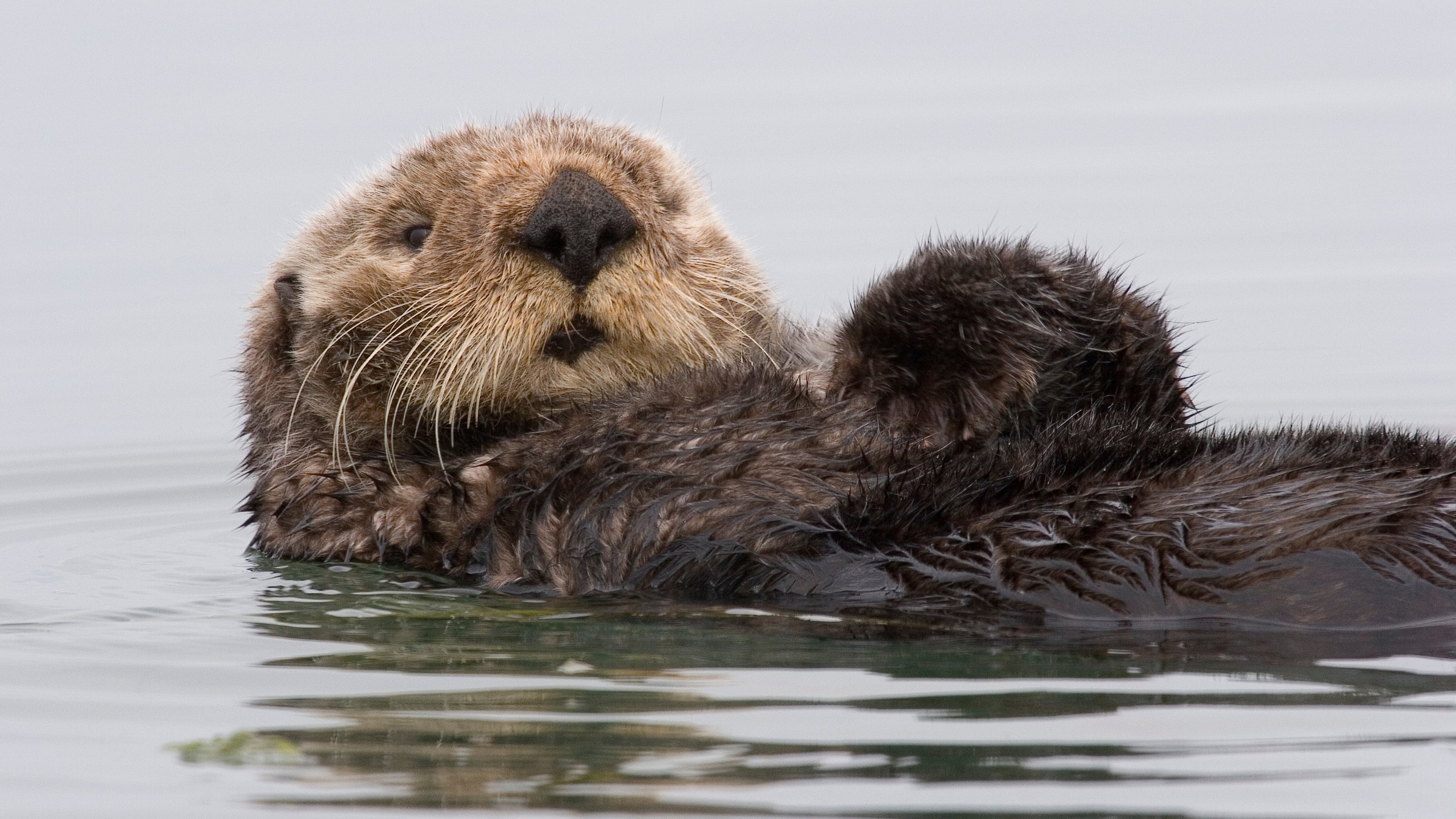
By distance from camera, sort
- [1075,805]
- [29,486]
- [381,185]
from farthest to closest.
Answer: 1. [29,486]
2. [381,185]
3. [1075,805]

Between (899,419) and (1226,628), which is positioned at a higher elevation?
(899,419)

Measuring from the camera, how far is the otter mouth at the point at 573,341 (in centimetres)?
448

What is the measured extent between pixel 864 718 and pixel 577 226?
4.95 ft

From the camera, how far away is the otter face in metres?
4.41

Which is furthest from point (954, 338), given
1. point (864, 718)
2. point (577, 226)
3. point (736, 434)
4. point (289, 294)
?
point (289, 294)

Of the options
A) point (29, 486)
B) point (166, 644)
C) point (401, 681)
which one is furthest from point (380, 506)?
point (29, 486)

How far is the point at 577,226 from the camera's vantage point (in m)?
4.30

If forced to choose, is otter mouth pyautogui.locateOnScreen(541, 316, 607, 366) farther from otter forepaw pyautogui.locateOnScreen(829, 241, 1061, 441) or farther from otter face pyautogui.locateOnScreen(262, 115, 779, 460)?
otter forepaw pyautogui.locateOnScreen(829, 241, 1061, 441)

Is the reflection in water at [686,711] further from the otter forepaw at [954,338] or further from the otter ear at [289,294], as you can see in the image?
the otter ear at [289,294]

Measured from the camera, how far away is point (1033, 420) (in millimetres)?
4359

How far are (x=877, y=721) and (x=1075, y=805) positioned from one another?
1.92 feet

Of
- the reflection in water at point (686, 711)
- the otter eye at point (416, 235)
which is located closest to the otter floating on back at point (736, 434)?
the otter eye at point (416, 235)

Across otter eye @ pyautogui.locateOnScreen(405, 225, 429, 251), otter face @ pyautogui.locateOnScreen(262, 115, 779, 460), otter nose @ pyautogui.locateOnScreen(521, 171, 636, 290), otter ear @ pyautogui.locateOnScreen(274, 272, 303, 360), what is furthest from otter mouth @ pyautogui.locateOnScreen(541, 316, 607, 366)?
otter ear @ pyautogui.locateOnScreen(274, 272, 303, 360)

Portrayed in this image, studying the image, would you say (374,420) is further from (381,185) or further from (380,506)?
(381,185)
